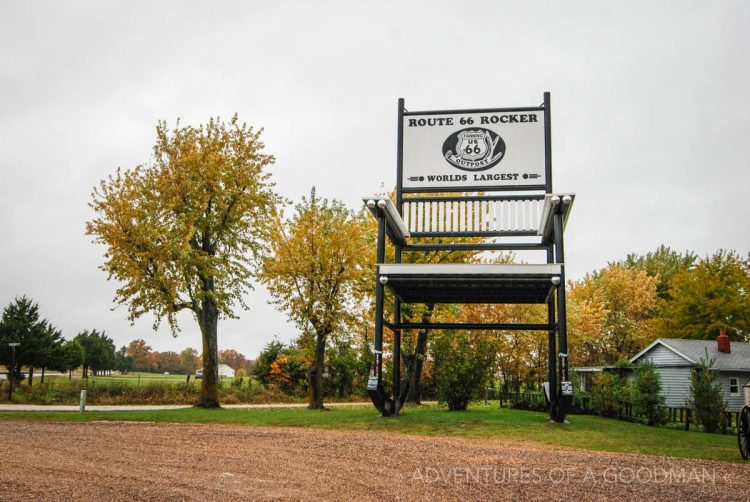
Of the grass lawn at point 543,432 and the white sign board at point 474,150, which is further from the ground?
the white sign board at point 474,150

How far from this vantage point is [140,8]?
12398 millimetres

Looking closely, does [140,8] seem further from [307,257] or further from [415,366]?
[415,366]

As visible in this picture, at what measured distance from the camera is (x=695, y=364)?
2459 cm

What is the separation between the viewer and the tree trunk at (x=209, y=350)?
17.3 meters

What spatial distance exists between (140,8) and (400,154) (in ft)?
22.1

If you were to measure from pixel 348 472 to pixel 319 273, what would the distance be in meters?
13.1

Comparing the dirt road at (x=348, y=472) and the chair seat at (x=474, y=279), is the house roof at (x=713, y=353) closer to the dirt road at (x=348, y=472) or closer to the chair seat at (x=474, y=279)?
the chair seat at (x=474, y=279)

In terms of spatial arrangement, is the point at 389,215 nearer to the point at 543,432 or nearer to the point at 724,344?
the point at 543,432

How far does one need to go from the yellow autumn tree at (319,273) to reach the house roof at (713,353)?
49.7 ft

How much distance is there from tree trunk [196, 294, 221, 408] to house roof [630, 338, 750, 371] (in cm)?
1850

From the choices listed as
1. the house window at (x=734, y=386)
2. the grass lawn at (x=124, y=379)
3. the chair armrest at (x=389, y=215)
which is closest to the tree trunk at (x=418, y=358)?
the chair armrest at (x=389, y=215)

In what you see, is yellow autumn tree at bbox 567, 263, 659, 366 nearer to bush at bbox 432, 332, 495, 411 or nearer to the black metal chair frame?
bush at bbox 432, 332, 495, 411

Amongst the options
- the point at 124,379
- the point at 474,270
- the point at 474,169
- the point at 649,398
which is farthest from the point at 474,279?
the point at 124,379

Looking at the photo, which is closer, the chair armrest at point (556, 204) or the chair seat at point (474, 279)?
the chair seat at point (474, 279)
